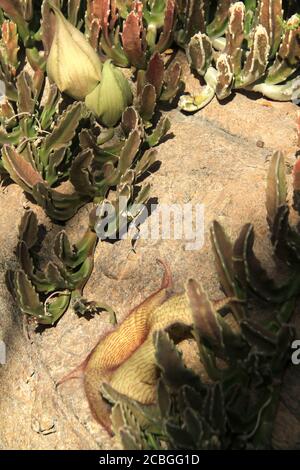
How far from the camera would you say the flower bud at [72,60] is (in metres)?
3.16

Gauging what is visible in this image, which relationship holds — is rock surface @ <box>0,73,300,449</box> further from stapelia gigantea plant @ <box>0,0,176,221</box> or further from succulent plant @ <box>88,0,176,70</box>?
succulent plant @ <box>88,0,176,70</box>

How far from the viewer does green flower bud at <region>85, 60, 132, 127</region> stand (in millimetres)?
3146

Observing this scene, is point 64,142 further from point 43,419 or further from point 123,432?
point 123,432

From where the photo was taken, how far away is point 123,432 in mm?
2111

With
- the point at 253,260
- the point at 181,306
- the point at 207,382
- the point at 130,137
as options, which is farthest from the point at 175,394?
the point at 130,137

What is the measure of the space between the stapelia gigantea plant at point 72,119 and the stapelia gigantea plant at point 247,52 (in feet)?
0.73

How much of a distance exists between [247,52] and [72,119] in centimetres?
105

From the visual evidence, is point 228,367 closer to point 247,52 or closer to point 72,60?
point 72,60

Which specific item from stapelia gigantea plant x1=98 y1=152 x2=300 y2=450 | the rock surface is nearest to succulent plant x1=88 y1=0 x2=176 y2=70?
the rock surface

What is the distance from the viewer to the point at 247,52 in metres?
3.45

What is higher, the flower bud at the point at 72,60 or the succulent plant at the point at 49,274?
the flower bud at the point at 72,60

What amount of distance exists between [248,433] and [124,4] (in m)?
2.40

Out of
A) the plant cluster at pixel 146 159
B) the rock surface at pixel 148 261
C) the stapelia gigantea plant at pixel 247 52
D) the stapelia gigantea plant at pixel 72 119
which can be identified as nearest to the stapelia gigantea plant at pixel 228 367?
the plant cluster at pixel 146 159

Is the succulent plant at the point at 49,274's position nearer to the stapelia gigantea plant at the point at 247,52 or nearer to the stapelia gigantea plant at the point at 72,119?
the stapelia gigantea plant at the point at 72,119
